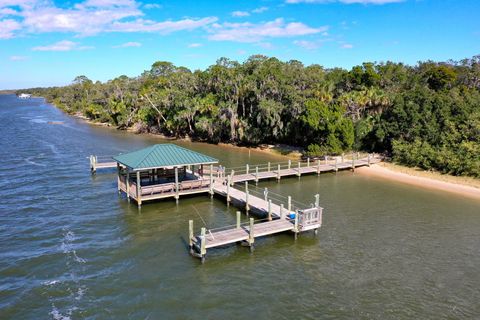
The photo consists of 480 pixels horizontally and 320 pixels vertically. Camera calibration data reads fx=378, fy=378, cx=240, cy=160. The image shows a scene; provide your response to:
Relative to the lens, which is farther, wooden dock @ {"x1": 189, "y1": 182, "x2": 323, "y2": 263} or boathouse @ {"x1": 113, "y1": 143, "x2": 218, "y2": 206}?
boathouse @ {"x1": 113, "y1": 143, "x2": 218, "y2": 206}

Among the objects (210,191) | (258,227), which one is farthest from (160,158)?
(258,227)

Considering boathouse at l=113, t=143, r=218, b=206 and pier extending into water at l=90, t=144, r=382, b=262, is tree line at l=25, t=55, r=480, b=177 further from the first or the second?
boathouse at l=113, t=143, r=218, b=206

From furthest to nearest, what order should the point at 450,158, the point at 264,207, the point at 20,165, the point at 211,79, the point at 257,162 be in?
the point at 211,79 < the point at 257,162 < the point at 20,165 < the point at 450,158 < the point at 264,207

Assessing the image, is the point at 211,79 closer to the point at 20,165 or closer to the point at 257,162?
the point at 257,162

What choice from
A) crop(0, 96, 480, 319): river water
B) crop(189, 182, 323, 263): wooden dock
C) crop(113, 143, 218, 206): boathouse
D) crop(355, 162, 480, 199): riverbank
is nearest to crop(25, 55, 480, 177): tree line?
crop(355, 162, 480, 199): riverbank

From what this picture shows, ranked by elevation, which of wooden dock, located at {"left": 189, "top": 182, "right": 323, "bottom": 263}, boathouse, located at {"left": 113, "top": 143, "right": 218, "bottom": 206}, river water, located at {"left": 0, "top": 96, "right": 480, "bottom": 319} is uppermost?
boathouse, located at {"left": 113, "top": 143, "right": 218, "bottom": 206}

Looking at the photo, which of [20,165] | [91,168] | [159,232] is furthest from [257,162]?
[20,165]
